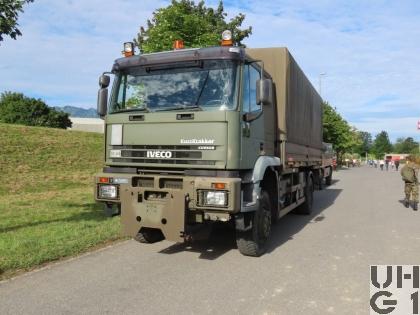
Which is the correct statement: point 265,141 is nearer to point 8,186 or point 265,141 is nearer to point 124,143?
point 124,143

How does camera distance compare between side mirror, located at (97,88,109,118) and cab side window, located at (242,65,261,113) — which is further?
side mirror, located at (97,88,109,118)

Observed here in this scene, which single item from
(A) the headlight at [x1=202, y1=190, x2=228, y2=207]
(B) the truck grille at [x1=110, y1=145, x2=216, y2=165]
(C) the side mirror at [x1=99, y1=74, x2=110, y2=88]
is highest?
(C) the side mirror at [x1=99, y1=74, x2=110, y2=88]

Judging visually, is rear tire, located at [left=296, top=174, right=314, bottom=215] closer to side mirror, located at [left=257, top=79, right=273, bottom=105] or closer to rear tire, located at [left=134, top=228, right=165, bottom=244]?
rear tire, located at [left=134, top=228, right=165, bottom=244]

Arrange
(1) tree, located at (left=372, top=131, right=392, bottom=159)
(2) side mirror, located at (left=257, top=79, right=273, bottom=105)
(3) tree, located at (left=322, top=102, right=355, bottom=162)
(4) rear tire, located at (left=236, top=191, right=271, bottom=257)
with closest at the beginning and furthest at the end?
(2) side mirror, located at (left=257, top=79, right=273, bottom=105)
(4) rear tire, located at (left=236, top=191, right=271, bottom=257)
(3) tree, located at (left=322, top=102, right=355, bottom=162)
(1) tree, located at (left=372, top=131, right=392, bottom=159)

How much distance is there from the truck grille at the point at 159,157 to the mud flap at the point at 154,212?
48 cm

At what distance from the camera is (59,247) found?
677 centimetres

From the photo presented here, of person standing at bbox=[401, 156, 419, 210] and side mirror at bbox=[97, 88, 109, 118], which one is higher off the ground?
side mirror at bbox=[97, 88, 109, 118]

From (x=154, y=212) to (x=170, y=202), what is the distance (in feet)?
0.94

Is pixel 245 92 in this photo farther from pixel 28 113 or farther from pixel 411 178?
pixel 28 113

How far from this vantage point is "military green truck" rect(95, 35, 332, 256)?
19.6 feet

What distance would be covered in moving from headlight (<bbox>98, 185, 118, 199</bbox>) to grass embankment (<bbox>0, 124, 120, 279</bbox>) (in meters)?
0.91

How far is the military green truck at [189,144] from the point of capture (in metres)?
5.97

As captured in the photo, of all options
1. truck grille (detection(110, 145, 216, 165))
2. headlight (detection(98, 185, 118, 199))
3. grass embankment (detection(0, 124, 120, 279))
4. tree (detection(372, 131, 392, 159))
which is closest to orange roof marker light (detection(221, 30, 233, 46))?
truck grille (detection(110, 145, 216, 165))

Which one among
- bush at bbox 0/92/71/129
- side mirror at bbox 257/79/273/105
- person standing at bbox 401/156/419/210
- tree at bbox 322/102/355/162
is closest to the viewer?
side mirror at bbox 257/79/273/105
